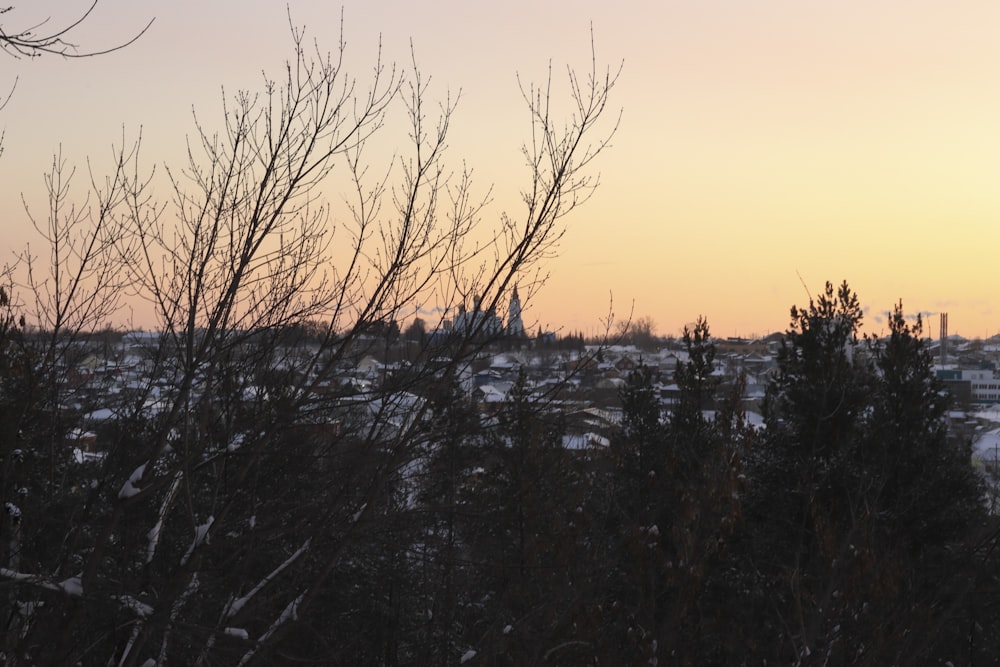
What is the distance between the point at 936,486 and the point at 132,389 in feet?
46.0

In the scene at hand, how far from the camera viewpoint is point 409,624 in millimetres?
17406

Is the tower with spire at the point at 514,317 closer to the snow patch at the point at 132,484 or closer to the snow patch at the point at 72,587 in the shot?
the snow patch at the point at 132,484

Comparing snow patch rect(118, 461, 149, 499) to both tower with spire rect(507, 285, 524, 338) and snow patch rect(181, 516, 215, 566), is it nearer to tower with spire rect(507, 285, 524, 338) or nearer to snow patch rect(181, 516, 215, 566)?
snow patch rect(181, 516, 215, 566)

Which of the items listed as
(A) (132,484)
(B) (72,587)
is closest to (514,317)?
(A) (132,484)

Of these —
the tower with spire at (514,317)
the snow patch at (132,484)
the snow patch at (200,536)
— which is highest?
the tower with spire at (514,317)

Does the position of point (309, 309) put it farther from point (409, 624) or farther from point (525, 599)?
point (409, 624)

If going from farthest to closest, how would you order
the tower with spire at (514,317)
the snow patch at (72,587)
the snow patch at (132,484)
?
the tower with spire at (514,317) < the snow patch at (132,484) < the snow patch at (72,587)

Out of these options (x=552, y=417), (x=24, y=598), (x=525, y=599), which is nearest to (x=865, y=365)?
(x=525, y=599)

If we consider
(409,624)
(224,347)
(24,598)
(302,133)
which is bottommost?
(409,624)

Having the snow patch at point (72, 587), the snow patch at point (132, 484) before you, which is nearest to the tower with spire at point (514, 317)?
the snow patch at point (132, 484)

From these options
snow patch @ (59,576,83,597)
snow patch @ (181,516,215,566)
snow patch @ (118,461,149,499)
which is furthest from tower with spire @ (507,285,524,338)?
snow patch @ (59,576,83,597)

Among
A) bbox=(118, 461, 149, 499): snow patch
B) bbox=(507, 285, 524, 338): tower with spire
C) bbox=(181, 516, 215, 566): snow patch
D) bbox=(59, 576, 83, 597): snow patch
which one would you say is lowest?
bbox=(59, 576, 83, 597): snow patch

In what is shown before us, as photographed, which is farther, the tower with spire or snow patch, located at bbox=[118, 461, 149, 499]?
the tower with spire

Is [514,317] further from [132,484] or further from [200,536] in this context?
[132,484]
